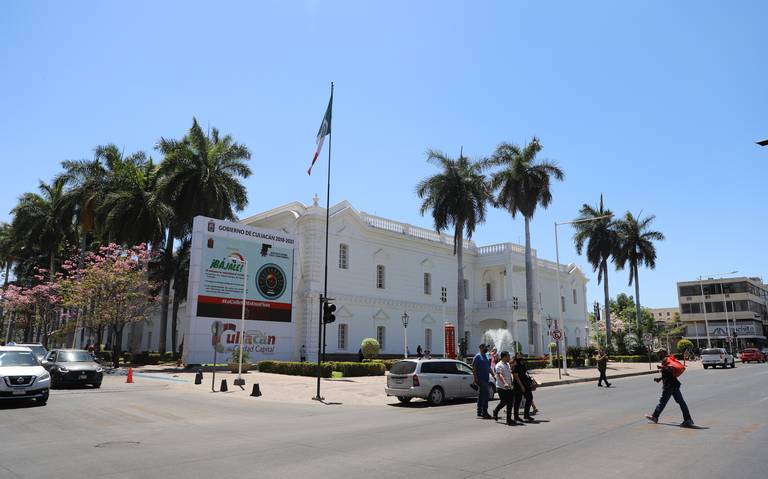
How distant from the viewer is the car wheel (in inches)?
696

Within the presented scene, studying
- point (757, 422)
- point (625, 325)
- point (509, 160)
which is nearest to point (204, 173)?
point (509, 160)

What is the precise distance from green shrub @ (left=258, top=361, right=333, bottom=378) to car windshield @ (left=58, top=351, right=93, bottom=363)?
32.2 ft

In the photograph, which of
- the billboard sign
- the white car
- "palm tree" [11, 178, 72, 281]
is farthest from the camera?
"palm tree" [11, 178, 72, 281]

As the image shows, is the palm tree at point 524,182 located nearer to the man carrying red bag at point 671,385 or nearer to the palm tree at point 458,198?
the palm tree at point 458,198

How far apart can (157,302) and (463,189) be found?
27.0 m

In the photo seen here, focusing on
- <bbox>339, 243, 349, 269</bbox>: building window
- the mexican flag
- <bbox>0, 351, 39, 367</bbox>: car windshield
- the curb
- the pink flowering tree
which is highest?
the mexican flag

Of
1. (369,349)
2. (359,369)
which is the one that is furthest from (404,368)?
(369,349)

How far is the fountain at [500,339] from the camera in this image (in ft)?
159

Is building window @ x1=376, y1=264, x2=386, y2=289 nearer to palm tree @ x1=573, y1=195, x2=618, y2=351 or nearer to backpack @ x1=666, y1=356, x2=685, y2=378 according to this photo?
palm tree @ x1=573, y1=195, x2=618, y2=351

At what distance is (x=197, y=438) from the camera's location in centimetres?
1066

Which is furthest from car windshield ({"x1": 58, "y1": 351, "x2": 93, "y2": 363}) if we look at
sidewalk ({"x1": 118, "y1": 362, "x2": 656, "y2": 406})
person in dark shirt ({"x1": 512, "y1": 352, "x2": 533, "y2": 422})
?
person in dark shirt ({"x1": 512, "y1": 352, "x2": 533, "y2": 422})

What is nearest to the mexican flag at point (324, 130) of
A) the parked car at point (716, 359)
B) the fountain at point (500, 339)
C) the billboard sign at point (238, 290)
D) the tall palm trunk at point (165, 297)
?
the billboard sign at point (238, 290)

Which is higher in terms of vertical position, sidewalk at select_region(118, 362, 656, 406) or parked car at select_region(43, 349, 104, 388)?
parked car at select_region(43, 349, 104, 388)

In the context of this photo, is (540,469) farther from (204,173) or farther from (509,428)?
(204,173)
